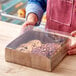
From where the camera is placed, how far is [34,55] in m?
0.88

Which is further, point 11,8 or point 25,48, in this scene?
point 11,8

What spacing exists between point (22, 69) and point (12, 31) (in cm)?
31

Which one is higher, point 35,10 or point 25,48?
point 35,10

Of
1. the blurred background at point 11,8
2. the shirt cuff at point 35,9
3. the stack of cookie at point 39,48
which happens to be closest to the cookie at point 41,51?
the stack of cookie at point 39,48

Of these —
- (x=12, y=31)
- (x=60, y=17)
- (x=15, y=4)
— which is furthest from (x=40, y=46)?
(x=15, y=4)

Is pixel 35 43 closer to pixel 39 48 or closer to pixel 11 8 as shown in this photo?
pixel 39 48

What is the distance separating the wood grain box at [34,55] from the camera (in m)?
0.88

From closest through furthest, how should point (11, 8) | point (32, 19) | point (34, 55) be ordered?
point (34, 55) → point (32, 19) → point (11, 8)

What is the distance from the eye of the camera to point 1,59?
97 cm

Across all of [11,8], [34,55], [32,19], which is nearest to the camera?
[34,55]

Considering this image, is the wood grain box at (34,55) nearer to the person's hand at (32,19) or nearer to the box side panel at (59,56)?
the box side panel at (59,56)

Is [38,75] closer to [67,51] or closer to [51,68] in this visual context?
[51,68]

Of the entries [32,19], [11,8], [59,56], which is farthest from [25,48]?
[11,8]

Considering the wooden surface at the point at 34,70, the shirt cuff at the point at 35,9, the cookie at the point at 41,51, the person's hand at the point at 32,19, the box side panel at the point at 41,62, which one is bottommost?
the wooden surface at the point at 34,70
